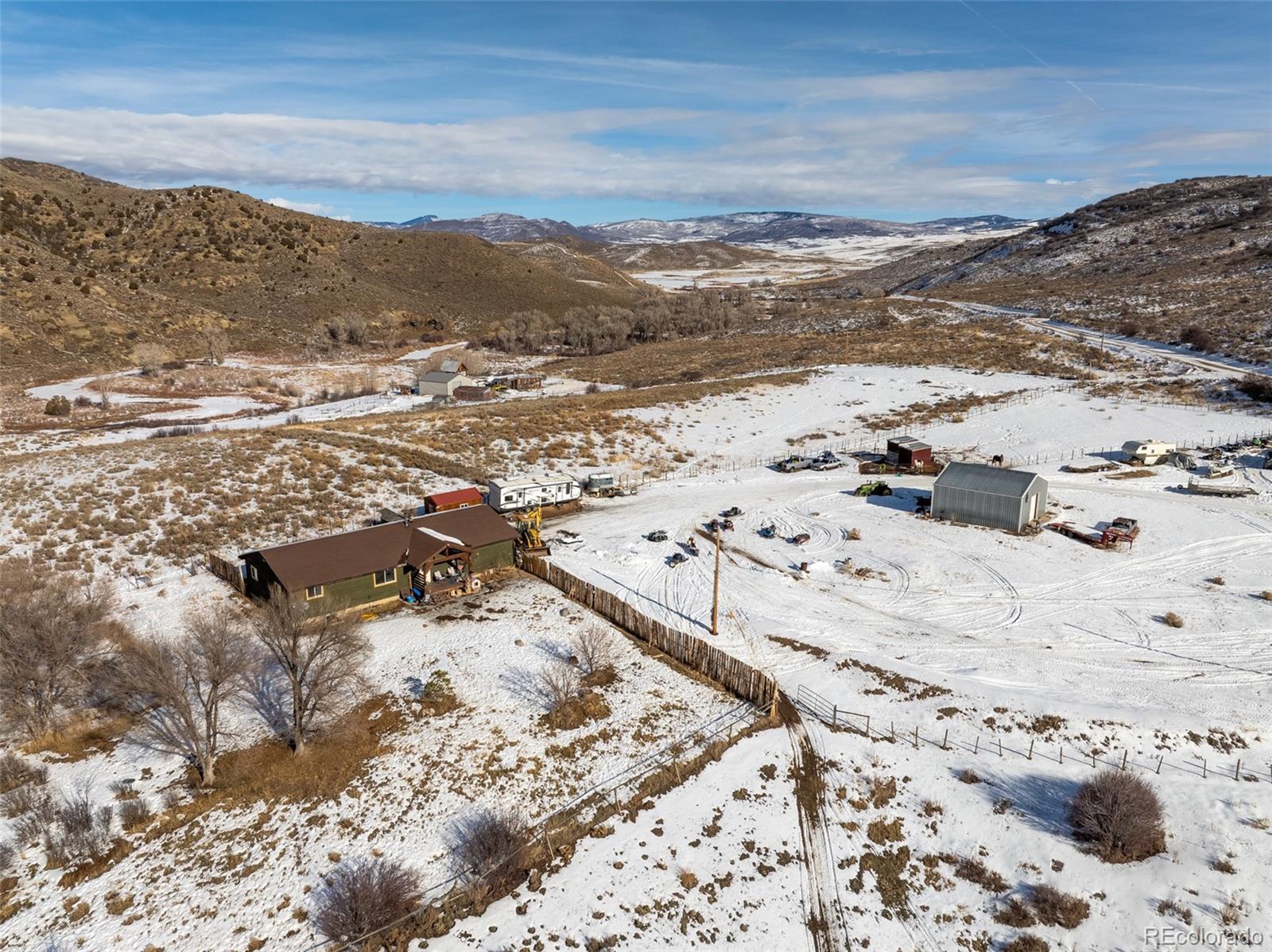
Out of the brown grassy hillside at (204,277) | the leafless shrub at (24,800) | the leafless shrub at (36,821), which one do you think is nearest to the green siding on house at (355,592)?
the leafless shrub at (24,800)

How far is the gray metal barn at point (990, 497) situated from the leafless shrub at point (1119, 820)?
74.1 feet

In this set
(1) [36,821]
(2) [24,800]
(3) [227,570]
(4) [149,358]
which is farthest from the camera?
(4) [149,358]

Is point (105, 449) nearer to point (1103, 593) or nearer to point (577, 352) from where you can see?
point (1103, 593)

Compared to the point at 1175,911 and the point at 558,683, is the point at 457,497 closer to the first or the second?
the point at 558,683

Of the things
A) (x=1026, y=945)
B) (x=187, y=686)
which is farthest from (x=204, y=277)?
(x=1026, y=945)

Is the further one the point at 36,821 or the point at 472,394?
the point at 472,394

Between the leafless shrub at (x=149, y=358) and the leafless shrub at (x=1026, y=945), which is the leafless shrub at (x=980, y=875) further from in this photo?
the leafless shrub at (x=149, y=358)

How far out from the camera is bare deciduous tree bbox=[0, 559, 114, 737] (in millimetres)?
23453

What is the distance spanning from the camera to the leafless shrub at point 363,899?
57.7 feet

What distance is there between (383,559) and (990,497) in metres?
34.8

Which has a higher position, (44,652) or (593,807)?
(44,652)

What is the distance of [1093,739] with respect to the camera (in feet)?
78.7

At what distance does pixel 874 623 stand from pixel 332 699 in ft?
77.9

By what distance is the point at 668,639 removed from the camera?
1207 inches
